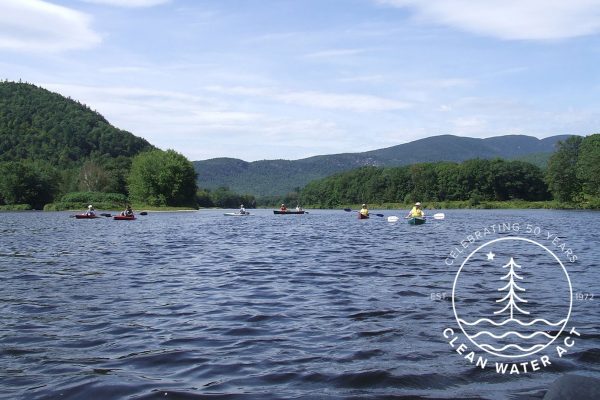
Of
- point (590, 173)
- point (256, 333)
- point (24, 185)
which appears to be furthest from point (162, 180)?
point (256, 333)

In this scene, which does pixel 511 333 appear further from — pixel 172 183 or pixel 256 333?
pixel 172 183

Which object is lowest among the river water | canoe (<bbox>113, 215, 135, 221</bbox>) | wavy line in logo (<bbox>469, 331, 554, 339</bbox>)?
the river water

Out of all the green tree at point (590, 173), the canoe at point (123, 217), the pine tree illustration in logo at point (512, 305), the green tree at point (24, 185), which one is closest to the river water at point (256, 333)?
the pine tree illustration in logo at point (512, 305)

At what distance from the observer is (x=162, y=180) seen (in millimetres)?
124688

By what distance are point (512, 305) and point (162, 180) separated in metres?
119

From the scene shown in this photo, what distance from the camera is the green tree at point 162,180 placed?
411 ft

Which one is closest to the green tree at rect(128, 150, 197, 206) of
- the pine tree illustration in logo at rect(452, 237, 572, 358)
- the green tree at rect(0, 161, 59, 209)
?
the green tree at rect(0, 161, 59, 209)

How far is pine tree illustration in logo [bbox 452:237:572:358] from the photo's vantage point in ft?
30.2

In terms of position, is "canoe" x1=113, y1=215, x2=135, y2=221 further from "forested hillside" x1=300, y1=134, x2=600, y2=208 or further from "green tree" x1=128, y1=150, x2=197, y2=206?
"forested hillside" x1=300, y1=134, x2=600, y2=208

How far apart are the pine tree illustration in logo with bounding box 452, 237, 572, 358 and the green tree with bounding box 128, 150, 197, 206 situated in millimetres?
113203

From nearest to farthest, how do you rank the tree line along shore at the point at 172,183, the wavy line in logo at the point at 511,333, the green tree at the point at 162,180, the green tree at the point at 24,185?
the wavy line in logo at the point at 511,333, the tree line along shore at the point at 172,183, the green tree at the point at 24,185, the green tree at the point at 162,180

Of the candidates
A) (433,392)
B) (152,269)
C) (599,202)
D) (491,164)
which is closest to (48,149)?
(491,164)

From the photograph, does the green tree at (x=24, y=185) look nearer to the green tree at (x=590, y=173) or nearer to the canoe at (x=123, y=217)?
the canoe at (x=123, y=217)

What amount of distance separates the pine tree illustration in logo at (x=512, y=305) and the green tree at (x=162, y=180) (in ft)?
371
